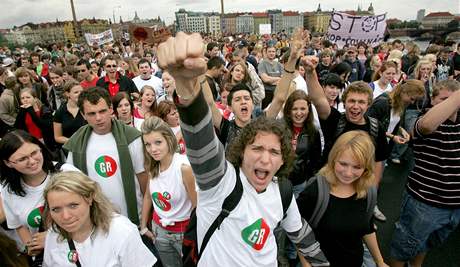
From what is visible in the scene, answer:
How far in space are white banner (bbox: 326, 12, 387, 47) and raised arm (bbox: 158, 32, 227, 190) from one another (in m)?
7.48

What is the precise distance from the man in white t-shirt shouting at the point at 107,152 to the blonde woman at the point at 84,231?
0.77 metres

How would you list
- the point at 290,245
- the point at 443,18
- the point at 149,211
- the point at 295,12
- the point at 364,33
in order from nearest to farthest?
1. the point at 149,211
2. the point at 290,245
3. the point at 364,33
4. the point at 443,18
5. the point at 295,12

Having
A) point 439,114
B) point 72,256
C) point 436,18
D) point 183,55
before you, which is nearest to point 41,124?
point 72,256

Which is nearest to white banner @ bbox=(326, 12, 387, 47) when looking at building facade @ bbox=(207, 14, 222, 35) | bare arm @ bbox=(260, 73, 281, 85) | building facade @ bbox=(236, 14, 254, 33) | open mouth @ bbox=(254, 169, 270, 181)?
bare arm @ bbox=(260, 73, 281, 85)

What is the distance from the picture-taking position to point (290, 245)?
308 cm

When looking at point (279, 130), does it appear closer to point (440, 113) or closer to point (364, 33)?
point (440, 113)

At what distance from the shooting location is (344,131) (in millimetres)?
2943

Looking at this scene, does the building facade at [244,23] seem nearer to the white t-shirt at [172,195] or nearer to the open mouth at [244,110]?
the open mouth at [244,110]

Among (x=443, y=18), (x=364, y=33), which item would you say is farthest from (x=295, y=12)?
(x=364, y=33)

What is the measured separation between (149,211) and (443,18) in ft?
404

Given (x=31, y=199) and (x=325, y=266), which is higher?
(x=31, y=199)

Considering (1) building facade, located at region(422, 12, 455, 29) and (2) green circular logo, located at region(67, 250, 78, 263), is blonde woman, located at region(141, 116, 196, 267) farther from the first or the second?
(1) building facade, located at region(422, 12, 455, 29)

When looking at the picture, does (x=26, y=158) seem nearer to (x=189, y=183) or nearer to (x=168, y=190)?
(x=168, y=190)

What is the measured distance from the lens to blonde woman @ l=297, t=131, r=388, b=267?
198 cm
